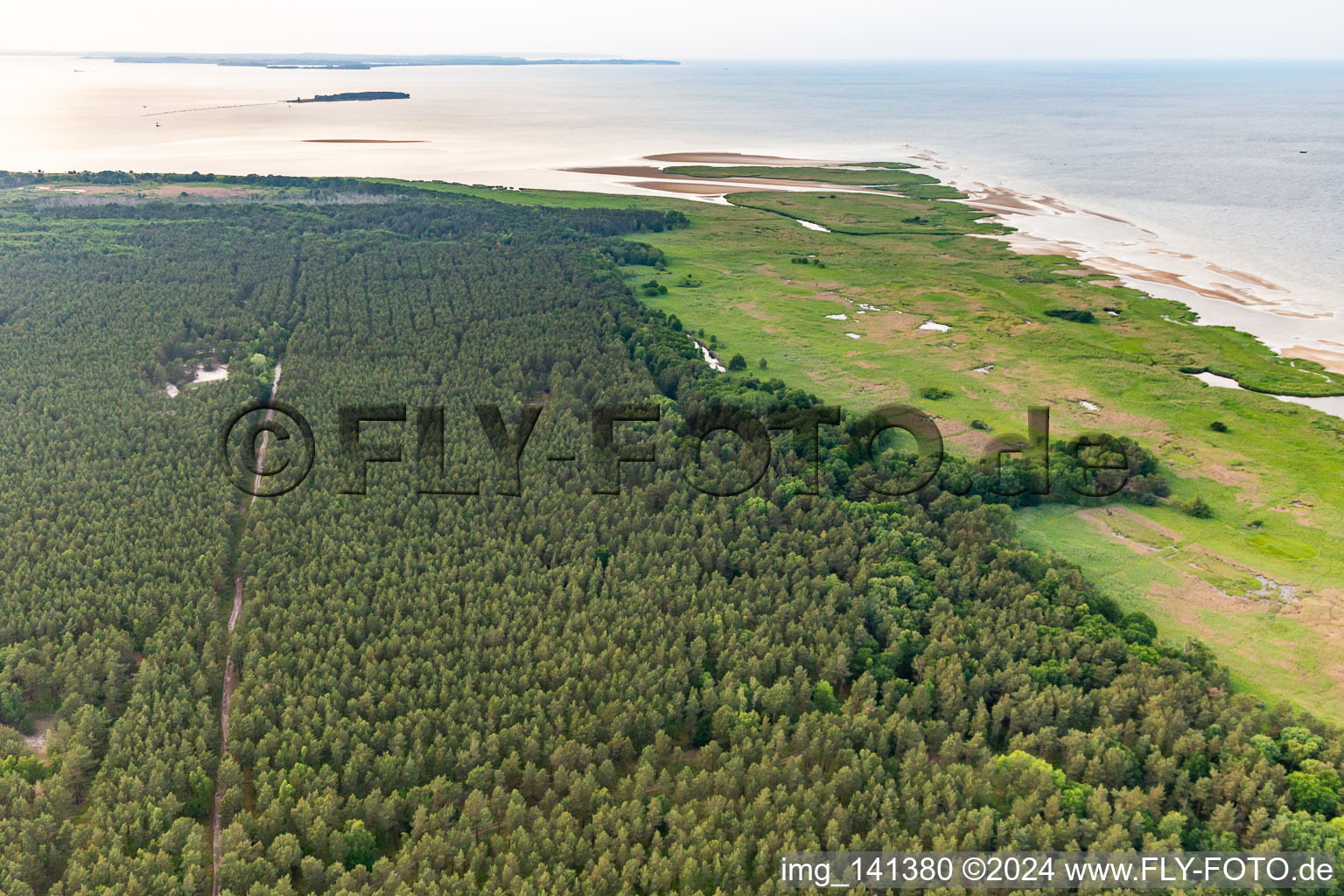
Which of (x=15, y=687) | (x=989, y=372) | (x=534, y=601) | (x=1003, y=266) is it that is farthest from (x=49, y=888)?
(x=1003, y=266)

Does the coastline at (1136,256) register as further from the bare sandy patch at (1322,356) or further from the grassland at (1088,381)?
the grassland at (1088,381)

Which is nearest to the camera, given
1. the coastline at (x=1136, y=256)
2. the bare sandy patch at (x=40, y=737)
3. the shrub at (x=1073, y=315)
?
the bare sandy patch at (x=40, y=737)

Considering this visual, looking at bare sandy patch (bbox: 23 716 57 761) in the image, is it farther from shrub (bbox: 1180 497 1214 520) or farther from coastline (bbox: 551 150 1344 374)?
coastline (bbox: 551 150 1344 374)

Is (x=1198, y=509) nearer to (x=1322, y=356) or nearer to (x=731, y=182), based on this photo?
(x=1322, y=356)

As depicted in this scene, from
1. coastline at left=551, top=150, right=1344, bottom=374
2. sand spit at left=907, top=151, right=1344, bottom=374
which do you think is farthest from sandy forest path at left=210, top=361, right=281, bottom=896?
sand spit at left=907, top=151, right=1344, bottom=374

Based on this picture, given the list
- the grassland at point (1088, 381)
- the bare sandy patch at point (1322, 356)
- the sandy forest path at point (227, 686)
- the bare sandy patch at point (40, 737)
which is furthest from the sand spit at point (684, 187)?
the bare sandy patch at point (40, 737)

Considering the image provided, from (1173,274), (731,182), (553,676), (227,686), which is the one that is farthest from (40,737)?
(731,182)

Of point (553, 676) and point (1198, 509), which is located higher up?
point (1198, 509)
